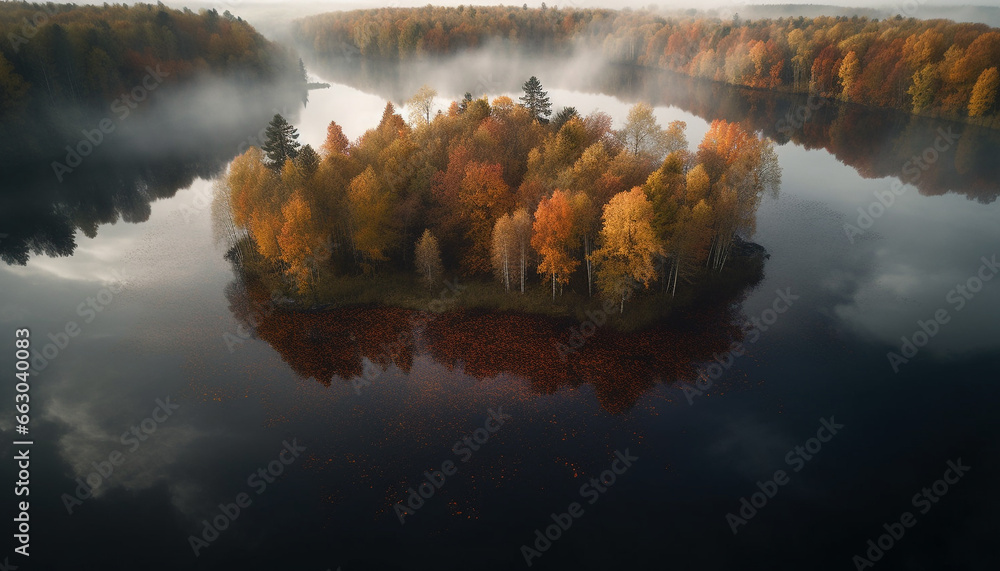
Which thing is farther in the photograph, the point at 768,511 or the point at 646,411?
the point at 646,411

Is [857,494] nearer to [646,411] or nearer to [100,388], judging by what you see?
[646,411]

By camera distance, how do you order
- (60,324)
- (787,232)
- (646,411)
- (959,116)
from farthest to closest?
1. (959,116)
2. (787,232)
3. (60,324)
4. (646,411)

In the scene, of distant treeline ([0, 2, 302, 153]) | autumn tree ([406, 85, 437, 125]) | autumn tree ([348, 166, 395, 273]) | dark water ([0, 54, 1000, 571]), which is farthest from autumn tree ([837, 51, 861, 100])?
distant treeline ([0, 2, 302, 153])

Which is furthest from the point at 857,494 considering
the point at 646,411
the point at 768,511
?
the point at 646,411

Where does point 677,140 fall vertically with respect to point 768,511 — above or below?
above

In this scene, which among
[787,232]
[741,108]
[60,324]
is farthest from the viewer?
[741,108]

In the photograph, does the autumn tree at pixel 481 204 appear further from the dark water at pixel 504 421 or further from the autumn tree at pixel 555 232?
the dark water at pixel 504 421

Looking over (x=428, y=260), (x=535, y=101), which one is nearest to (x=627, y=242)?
(x=428, y=260)
